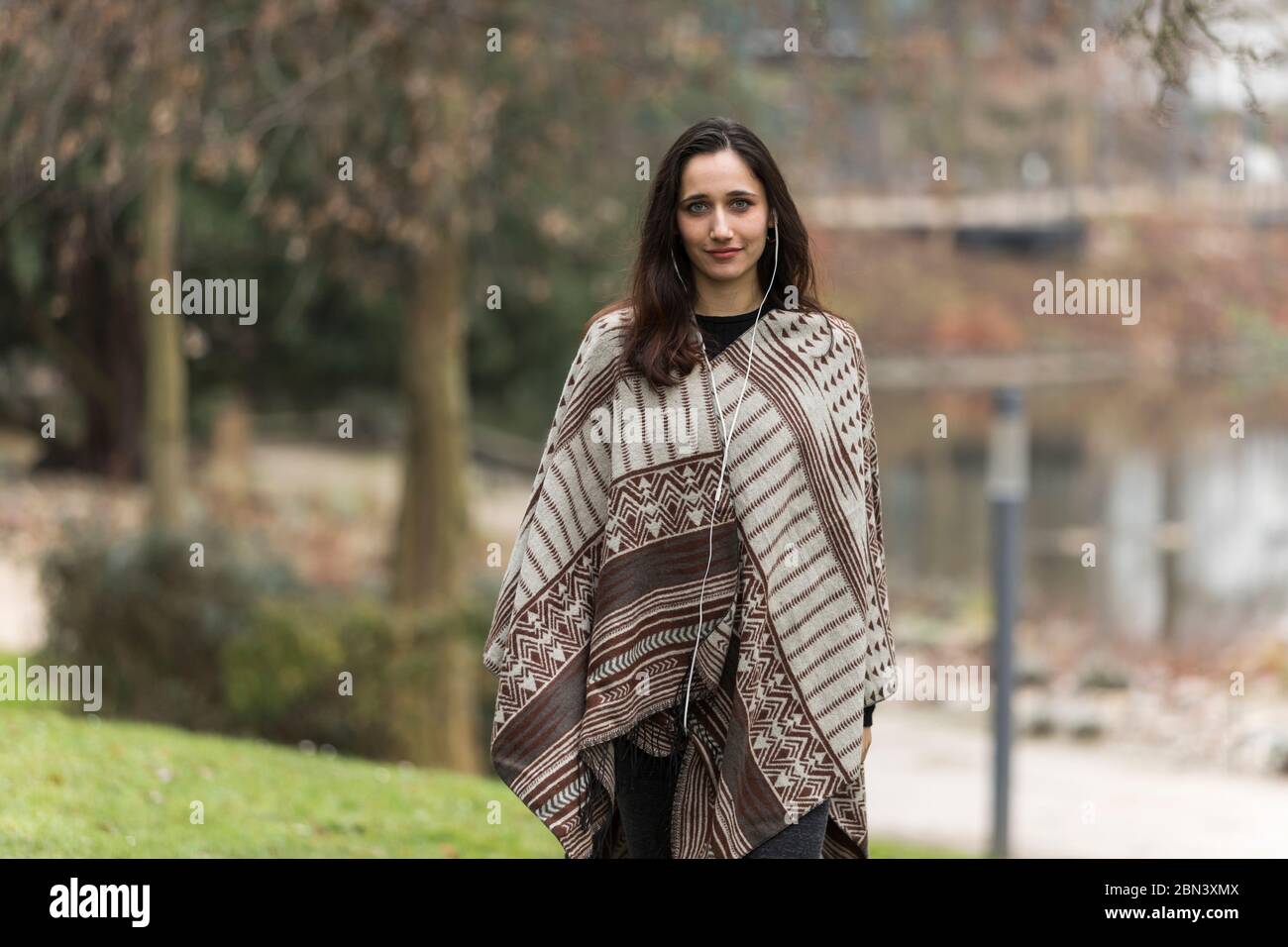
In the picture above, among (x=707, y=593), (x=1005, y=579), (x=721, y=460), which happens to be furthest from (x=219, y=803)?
(x=1005, y=579)

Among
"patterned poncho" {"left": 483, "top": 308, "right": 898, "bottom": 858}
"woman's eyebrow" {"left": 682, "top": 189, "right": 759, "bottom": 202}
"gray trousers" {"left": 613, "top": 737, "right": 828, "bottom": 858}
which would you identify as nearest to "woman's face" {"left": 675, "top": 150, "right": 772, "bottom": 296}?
"woman's eyebrow" {"left": 682, "top": 189, "right": 759, "bottom": 202}

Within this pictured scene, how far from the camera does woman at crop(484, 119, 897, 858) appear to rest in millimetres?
2992

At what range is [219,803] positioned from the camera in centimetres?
507

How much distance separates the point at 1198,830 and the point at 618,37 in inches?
207

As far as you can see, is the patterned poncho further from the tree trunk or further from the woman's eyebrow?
the tree trunk

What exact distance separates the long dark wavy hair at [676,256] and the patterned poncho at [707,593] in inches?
1.8

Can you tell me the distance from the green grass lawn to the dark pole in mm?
1030

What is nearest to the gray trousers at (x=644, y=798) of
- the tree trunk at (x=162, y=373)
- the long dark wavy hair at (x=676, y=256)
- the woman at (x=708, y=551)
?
the woman at (x=708, y=551)

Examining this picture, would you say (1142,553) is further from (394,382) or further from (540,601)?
(540,601)

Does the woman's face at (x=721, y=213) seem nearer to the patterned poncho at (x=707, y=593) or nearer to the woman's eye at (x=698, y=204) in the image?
the woman's eye at (x=698, y=204)

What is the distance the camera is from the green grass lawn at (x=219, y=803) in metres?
4.32

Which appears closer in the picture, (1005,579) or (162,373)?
(1005,579)

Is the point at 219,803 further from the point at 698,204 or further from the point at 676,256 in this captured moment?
the point at 698,204

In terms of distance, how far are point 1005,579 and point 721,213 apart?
15.6 ft
